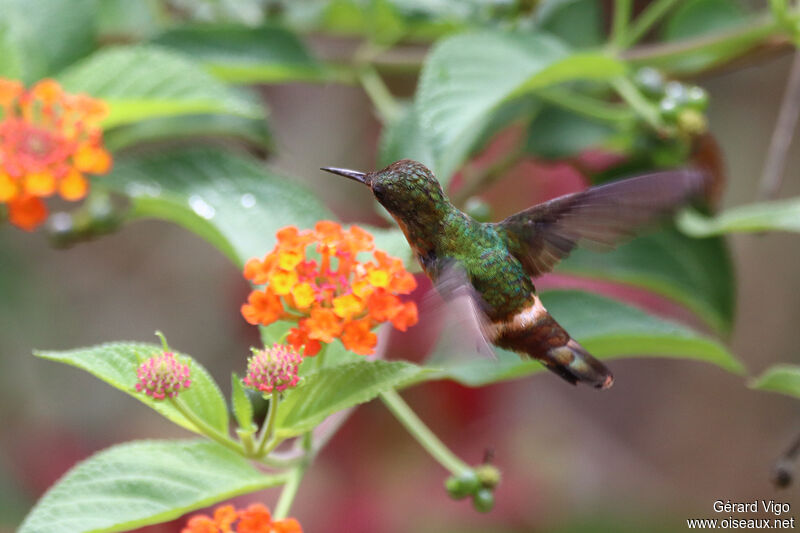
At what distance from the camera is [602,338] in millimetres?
1104

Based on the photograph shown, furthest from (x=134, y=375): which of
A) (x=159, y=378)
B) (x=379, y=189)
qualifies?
(x=379, y=189)

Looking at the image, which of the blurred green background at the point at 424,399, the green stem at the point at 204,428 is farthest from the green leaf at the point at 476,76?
the blurred green background at the point at 424,399

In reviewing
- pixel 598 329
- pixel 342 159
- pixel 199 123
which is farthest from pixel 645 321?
pixel 342 159

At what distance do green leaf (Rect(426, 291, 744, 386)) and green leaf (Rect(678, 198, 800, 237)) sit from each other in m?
0.20

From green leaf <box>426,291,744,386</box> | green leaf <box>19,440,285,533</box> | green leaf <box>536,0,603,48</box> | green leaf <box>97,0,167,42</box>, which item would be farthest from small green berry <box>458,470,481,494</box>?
green leaf <box>97,0,167,42</box>

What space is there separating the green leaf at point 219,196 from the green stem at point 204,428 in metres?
0.30

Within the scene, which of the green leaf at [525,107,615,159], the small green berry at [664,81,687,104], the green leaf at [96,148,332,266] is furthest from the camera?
the green leaf at [525,107,615,159]

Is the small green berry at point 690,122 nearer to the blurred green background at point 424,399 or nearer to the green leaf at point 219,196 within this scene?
the green leaf at point 219,196

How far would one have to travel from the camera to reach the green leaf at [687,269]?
4.59ft

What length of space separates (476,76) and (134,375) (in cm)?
61

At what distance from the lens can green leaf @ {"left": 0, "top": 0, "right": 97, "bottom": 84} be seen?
1.41 m

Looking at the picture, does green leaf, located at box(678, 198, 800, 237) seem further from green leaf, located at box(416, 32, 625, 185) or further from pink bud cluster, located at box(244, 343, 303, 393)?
pink bud cluster, located at box(244, 343, 303, 393)

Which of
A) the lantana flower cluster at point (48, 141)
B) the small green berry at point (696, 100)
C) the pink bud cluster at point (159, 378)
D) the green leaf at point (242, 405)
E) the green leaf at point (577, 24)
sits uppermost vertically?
the green leaf at point (577, 24)

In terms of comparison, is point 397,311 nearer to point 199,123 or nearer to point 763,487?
point 199,123
